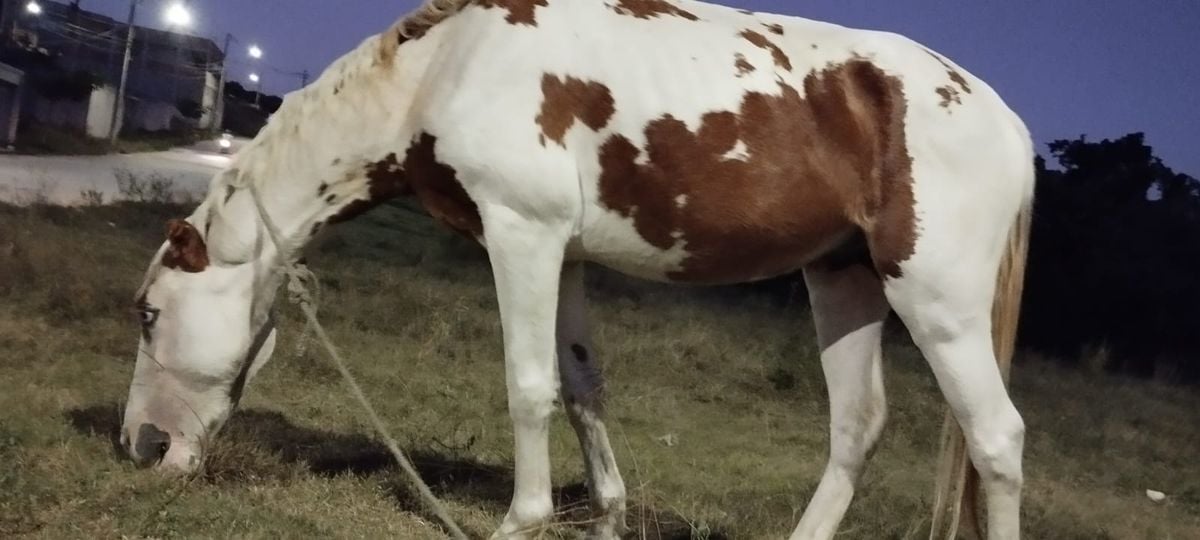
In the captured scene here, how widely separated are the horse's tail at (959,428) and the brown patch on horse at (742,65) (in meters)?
0.86

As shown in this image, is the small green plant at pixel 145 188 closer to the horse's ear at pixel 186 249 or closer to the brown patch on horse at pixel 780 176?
the horse's ear at pixel 186 249

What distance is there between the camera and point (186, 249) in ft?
8.46

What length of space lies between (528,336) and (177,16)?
1445cm

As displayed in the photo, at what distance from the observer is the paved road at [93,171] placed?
770cm

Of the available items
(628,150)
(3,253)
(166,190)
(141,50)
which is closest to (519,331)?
(628,150)

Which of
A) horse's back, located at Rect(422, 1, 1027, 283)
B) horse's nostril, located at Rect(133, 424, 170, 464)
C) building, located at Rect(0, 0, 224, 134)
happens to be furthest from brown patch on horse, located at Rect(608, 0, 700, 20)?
building, located at Rect(0, 0, 224, 134)

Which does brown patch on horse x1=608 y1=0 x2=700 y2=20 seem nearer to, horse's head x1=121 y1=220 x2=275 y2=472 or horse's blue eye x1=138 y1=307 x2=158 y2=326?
horse's head x1=121 y1=220 x2=275 y2=472

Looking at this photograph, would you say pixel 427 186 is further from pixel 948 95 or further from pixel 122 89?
pixel 122 89

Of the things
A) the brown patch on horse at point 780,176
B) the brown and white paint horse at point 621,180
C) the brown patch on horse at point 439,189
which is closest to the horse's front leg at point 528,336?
the brown and white paint horse at point 621,180

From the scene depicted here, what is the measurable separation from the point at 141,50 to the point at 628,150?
51.4 feet

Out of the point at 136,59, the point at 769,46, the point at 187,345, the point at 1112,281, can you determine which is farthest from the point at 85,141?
the point at 1112,281

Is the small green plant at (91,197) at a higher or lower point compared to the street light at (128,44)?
lower

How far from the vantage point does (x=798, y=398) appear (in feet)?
19.8

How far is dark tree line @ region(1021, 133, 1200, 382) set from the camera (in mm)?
10055
